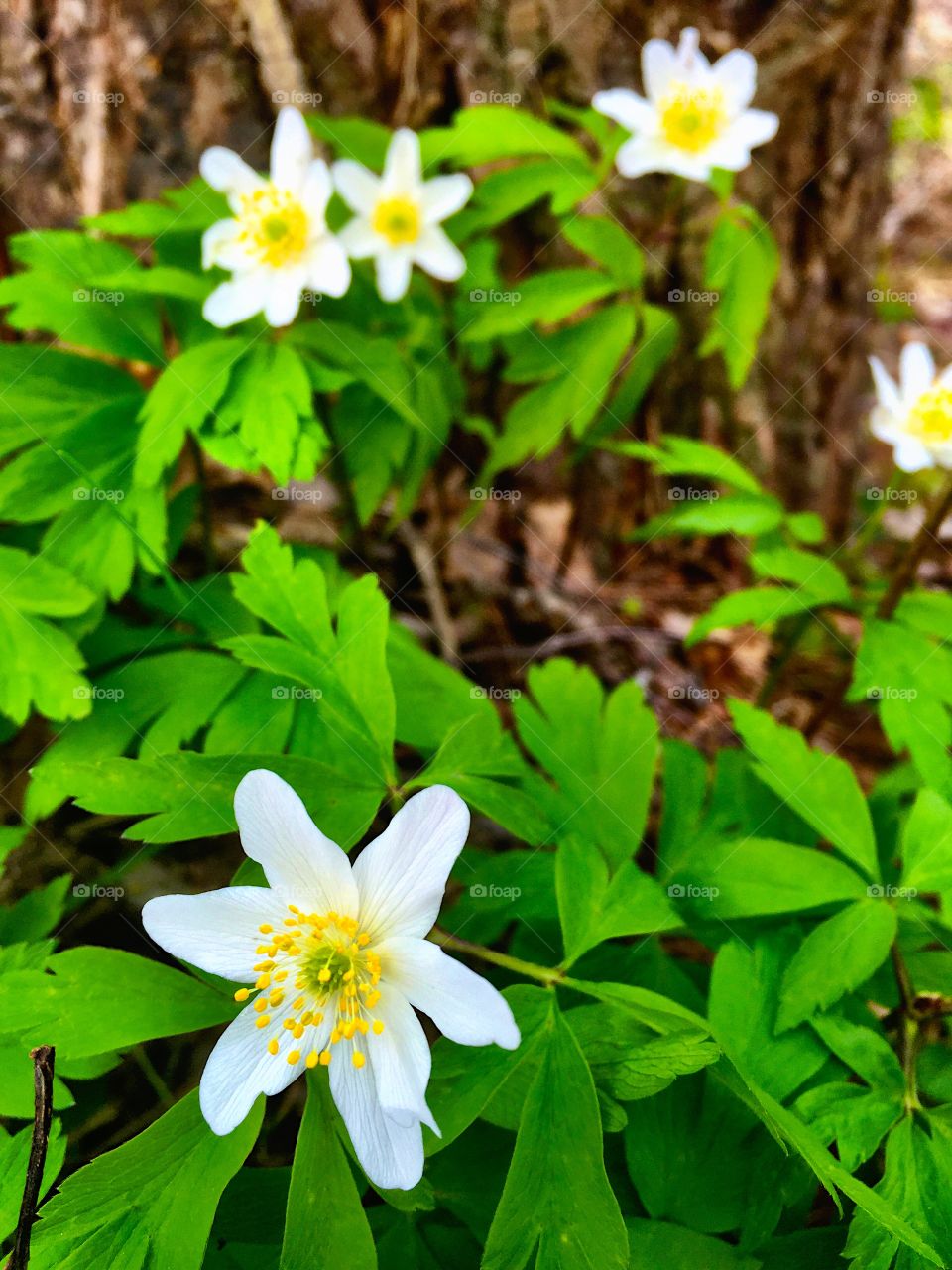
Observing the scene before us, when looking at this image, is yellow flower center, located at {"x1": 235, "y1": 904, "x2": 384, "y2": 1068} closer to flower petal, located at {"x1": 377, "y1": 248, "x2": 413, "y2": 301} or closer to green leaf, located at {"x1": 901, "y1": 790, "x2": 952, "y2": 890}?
green leaf, located at {"x1": 901, "y1": 790, "x2": 952, "y2": 890}

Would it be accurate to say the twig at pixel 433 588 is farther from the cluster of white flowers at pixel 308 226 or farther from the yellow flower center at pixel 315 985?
the yellow flower center at pixel 315 985
